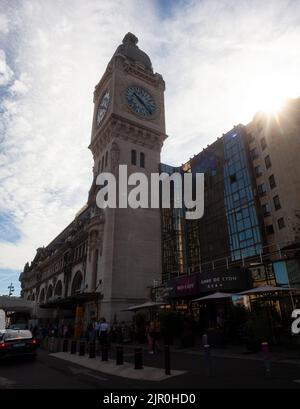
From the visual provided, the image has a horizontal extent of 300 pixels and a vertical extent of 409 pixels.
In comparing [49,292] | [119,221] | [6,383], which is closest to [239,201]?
[119,221]

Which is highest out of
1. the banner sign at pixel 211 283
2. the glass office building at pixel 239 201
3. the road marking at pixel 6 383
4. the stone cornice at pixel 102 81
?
the stone cornice at pixel 102 81

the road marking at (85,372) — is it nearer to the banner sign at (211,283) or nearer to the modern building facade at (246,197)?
the banner sign at (211,283)

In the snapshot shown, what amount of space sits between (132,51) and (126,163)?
81.4ft

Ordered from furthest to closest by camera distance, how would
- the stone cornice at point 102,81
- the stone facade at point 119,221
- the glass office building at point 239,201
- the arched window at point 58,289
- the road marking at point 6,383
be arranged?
the arched window at point 58,289 < the stone cornice at point 102,81 < the glass office building at point 239,201 < the stone facade at point 119,221 < the road marking at point 6,383

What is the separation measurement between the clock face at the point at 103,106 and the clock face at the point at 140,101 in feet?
12.0

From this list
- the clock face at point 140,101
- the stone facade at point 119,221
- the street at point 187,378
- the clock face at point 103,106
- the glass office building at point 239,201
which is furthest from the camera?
the clock face at point 103,106

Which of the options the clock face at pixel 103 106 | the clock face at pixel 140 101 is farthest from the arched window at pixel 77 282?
the clock face at pixel 140 101

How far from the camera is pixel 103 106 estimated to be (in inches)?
1895

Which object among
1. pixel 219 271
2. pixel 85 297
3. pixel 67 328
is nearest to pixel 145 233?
pixel 85 297

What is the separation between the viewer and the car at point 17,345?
15.4 metres

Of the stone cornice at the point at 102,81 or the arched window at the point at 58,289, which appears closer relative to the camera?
the stone cornice at the point at 102,81

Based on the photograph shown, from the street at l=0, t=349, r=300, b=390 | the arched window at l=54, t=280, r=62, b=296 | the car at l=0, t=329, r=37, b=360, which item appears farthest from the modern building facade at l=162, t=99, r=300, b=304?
the arched window at l=54, t=280, r=62, b=296

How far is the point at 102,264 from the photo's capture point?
36.2 m

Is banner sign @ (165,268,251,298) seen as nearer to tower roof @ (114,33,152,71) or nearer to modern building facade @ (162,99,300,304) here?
modern building facade @ (162,99,300,304)
